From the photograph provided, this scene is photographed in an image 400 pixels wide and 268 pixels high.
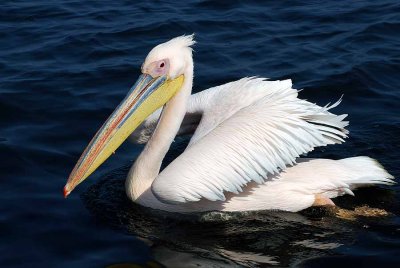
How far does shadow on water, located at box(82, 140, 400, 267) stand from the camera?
16.7 ft

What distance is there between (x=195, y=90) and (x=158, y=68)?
7.36 ft

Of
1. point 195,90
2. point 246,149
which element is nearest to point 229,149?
point 246,149

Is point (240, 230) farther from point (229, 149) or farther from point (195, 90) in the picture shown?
point (195, 90)

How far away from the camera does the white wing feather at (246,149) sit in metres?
5.23

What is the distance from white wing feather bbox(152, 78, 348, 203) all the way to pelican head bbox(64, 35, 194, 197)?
44 centimetres

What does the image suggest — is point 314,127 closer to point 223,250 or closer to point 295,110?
point 295,110

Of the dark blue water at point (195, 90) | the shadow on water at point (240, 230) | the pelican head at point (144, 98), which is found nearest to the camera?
the shadow on water at point (240, 230)

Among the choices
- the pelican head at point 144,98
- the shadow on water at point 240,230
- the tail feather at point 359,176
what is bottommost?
the shadow on water at point 240,230

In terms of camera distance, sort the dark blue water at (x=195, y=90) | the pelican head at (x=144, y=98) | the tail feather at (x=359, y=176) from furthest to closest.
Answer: the tail feather at (x=359, y=176) < the pelican head at (x=144, y=98) < the dark blue water at (x=195, y=90)

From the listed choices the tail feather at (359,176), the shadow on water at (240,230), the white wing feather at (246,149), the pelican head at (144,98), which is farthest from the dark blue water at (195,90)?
the pelican head at (144,98)

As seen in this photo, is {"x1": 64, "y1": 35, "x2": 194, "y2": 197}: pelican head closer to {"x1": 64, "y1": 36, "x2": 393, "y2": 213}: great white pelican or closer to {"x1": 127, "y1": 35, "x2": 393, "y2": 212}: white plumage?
{"x1": 64, "y1": 36, "x2": 393, "y2": 213}: great white pelican

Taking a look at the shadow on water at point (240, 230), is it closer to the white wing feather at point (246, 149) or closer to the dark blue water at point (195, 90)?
the dark blue water at point (195, 90)

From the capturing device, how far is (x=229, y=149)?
5352mm

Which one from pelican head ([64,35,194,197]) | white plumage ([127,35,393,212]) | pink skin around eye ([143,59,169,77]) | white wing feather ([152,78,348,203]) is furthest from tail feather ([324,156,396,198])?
pink skin around eye ([143,59,169,77])
